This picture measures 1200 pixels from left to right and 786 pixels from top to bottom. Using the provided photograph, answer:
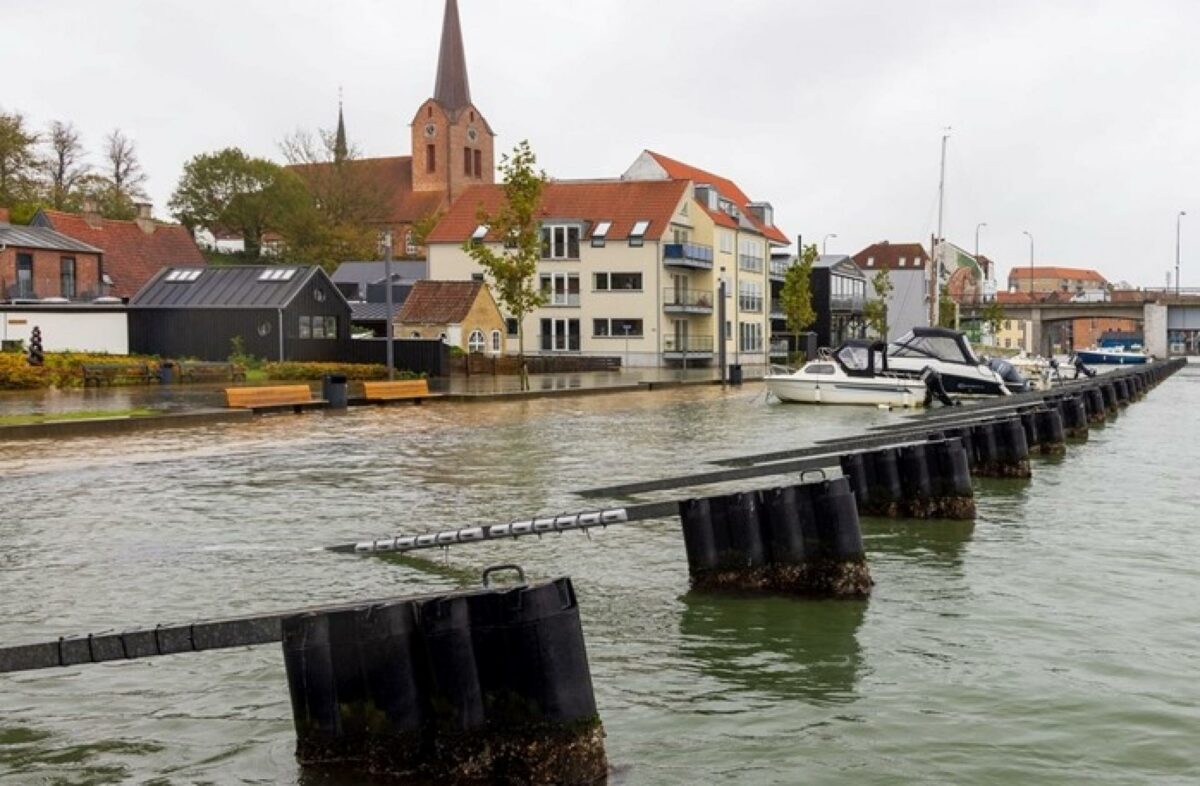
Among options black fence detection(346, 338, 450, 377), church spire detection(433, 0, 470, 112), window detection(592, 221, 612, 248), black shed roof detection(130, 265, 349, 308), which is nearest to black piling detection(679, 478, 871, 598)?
black fence detection(346, 338, 450, 377)

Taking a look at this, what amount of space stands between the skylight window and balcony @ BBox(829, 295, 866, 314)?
213 ft

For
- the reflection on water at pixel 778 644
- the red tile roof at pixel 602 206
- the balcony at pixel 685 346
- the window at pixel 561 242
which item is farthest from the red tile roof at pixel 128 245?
the reflection on water at pixel 778 644

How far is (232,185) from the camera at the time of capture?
101m

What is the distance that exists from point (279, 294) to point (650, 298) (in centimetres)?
3068

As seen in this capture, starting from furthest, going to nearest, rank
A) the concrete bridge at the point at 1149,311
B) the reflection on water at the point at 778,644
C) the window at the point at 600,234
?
the concrete bridge at the point at 1149,311
the window at the point at 600,234
the reflection on water at the point at 778,644

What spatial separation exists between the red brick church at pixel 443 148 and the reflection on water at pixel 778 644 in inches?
4728

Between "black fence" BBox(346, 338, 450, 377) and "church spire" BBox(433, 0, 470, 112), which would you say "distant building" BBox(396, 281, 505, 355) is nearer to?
"black fence" BBox(346, 338, 450, 377)

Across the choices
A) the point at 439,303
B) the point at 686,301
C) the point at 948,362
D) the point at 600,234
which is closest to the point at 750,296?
the point at 686,301

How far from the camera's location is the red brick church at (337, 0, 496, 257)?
432 feet

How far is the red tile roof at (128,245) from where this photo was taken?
7412cm

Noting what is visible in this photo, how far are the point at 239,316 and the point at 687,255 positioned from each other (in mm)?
34976

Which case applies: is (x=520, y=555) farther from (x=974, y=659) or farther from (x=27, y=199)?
(x=27, y=199)

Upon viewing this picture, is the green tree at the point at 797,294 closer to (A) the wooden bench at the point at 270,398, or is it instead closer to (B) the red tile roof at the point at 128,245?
(B) the red tile roof at the point at 128,245

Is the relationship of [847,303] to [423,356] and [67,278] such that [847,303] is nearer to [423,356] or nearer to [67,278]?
[423,356]
